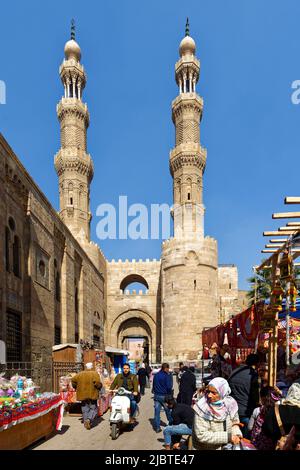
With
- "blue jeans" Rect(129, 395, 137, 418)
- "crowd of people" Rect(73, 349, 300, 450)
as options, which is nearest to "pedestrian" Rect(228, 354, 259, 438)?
"crowd of people" Rect(73, 349, 300, 450)

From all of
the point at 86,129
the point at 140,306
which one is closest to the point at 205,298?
the point at 140,306

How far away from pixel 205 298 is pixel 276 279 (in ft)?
103

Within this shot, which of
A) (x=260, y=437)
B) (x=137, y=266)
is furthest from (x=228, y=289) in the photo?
(x=260, y=437)

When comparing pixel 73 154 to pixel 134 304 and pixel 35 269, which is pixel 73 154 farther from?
pixel 35 269

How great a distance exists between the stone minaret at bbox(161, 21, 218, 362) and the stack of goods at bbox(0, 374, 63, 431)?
30.4 meters

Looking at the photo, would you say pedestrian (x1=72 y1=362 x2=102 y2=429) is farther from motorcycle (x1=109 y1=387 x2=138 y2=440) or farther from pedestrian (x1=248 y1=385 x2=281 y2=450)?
pedestrian (x1=248 y1=385 x2=281 y2=450)

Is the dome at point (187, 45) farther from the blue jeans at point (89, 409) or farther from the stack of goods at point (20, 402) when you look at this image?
the stack of goods at point (20, 402)

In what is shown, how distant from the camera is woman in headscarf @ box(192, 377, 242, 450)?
4.43 meters

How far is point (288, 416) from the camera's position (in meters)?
3.91

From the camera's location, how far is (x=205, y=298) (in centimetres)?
3894

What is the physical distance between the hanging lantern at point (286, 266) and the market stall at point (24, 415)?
14.3ft

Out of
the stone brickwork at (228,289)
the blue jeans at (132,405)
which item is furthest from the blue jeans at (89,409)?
the stone brickwork at (228,289)
